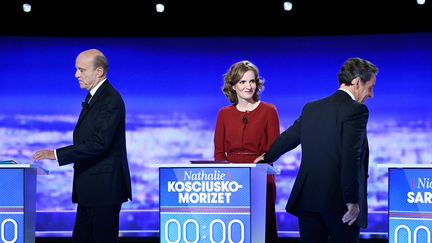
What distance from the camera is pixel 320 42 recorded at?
8.63m

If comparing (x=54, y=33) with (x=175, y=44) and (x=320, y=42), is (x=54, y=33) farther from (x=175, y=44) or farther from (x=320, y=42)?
(x=320, y=42)

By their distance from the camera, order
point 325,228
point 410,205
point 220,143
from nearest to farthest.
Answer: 1. point 325,228
2. point 410,205
3. point 220,143

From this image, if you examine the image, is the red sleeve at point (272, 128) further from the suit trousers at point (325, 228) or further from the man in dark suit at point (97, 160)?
the suit trousers at point (325, 228)

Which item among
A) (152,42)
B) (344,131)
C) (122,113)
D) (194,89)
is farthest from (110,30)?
(344,131)

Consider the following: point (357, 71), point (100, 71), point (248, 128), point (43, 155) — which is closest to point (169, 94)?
point (248, 128)

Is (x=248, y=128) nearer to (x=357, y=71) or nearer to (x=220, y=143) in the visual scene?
(x=220, y=143)

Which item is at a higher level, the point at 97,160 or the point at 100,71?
the point at 100,71

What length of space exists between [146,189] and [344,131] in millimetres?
4666

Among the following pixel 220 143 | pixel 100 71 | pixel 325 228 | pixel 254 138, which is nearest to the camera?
pixel 325 228

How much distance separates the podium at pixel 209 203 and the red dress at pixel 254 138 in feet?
2.93

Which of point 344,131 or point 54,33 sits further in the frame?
point 54,33

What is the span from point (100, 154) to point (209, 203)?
75cm

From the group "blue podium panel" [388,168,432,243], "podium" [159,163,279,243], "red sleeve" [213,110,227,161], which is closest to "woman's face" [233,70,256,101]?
"red sleeve" [213,110,227,161]

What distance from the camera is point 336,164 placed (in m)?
4.29
